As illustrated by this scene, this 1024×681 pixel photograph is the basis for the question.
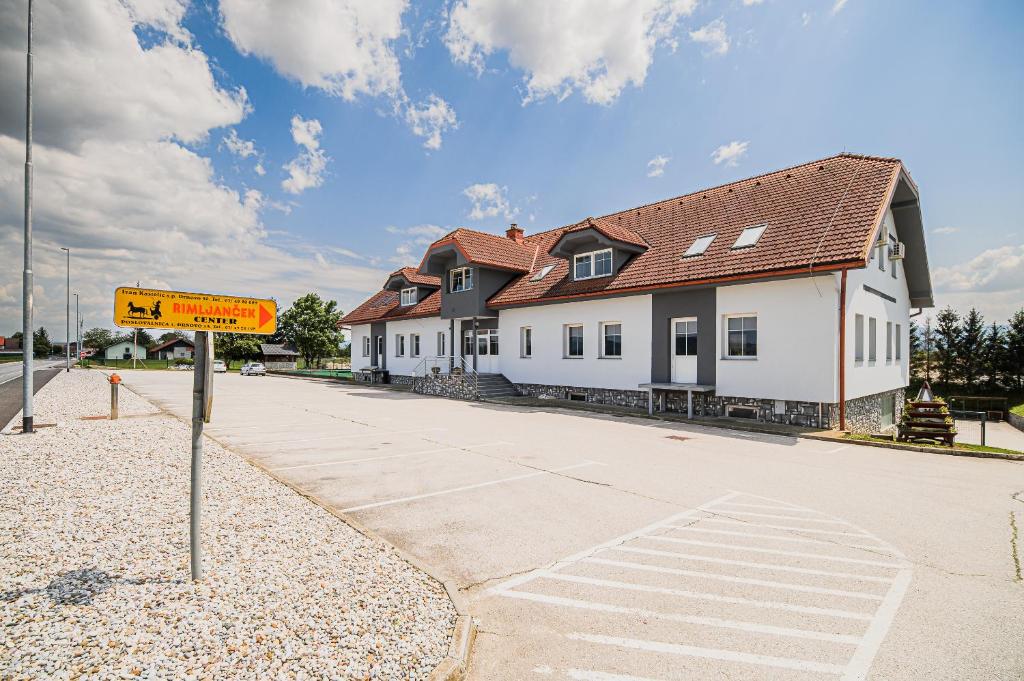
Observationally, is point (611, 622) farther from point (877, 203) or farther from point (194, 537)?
point (877, 203)

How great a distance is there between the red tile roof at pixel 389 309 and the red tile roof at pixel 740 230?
4827mm

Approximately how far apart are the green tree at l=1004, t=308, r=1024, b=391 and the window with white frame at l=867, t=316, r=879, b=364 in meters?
25.4

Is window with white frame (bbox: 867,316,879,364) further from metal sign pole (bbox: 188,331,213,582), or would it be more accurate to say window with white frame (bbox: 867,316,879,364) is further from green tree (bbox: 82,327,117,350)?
green tree (bbox: 82,327,117,350)

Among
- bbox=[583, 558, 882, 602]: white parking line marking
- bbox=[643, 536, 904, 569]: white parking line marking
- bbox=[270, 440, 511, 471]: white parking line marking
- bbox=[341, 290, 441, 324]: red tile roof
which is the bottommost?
bbox=[643, 536, 904, 569]: white parking line marking

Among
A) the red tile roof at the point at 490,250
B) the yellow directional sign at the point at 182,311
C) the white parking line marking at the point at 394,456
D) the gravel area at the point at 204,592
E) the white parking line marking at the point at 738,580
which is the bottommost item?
the white parking line marking at the point at 738,580

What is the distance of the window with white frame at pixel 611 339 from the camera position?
1853 centimetres

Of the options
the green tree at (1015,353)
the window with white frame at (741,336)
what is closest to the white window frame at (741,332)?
the window with white frame at (741,336)

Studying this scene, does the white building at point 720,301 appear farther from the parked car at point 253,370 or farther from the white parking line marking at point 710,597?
the parked car at point 253,370

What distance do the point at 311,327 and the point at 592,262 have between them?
4710cm

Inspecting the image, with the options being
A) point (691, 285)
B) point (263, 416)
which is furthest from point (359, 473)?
point (691, 285)

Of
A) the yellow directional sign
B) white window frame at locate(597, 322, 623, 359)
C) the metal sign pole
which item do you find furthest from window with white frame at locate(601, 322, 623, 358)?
the metal sign pole

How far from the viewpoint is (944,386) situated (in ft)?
114

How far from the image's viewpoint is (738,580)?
443 cm

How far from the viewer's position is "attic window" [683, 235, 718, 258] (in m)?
16.9
